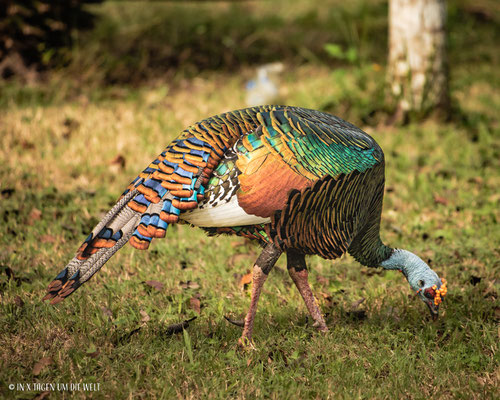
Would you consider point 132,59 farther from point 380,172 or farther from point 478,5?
point 478,5

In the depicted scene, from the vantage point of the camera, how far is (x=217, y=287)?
386cm

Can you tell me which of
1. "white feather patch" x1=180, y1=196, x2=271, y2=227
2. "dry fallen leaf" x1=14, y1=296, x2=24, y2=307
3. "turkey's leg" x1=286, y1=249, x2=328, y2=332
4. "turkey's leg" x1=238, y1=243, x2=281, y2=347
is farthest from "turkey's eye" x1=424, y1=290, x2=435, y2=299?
"dry fallen leaf" x1=14, y1=296, x2=24, y2=307

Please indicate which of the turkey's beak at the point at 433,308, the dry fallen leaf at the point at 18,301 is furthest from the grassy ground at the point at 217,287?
the turkey's beak at the point at 433,308

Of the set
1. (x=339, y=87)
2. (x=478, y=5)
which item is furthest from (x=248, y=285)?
(x=478, y=5)

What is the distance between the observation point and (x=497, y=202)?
508 centimetres

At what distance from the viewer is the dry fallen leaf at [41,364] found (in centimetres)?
281

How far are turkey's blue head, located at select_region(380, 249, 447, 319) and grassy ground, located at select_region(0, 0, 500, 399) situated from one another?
→ 0.22m

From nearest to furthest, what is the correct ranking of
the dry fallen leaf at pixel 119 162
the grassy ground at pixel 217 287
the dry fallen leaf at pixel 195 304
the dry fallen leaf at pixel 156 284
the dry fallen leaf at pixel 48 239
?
the grassy ground at pixel 217 287
the dry fallen leaf at pixel 195 304
the dry fallen leaf at pixel 156 284
the dry fallen leaf at pixel 48 239
the dry fallen leaf at pixel 119 162

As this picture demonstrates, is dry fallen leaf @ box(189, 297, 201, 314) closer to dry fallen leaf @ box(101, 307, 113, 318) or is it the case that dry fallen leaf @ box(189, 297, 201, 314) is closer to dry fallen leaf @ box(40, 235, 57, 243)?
dry fallen leaf @ box(101, 307, 113, 318)

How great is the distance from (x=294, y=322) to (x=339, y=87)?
4564 millimetres

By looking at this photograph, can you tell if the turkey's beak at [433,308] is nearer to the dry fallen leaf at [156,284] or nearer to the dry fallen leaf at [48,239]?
the dry fallen leaf at [156,284]

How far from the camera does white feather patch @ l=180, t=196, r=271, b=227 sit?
9.18 ft

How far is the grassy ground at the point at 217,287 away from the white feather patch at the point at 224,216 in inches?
27.1

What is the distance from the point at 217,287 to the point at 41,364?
131 centimetres
